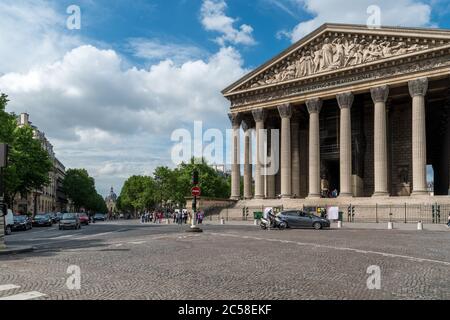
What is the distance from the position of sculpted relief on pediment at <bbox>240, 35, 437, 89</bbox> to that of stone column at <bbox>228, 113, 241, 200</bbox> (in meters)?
4.66

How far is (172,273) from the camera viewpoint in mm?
10258

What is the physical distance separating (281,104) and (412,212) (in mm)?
19900

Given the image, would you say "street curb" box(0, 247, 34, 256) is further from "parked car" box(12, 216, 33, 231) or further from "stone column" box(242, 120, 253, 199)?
"stone column" box(242, 120, 253, 199)

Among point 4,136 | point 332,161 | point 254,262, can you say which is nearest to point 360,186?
point 332,161

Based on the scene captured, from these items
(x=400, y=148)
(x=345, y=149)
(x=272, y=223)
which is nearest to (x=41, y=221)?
(x=272, y=223)

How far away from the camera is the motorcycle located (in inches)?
1268

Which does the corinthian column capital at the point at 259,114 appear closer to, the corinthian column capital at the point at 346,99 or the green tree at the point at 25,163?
the corinthian column capital at the point at 346,99

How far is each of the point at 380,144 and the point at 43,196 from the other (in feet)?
292

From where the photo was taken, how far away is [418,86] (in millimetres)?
42219

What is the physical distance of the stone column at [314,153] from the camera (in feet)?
158

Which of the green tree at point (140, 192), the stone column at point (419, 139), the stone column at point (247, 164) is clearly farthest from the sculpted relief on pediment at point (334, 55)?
the green tree at point (140, 192)

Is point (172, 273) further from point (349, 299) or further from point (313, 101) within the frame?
point (313, 101)

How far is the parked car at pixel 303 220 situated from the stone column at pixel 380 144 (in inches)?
540
